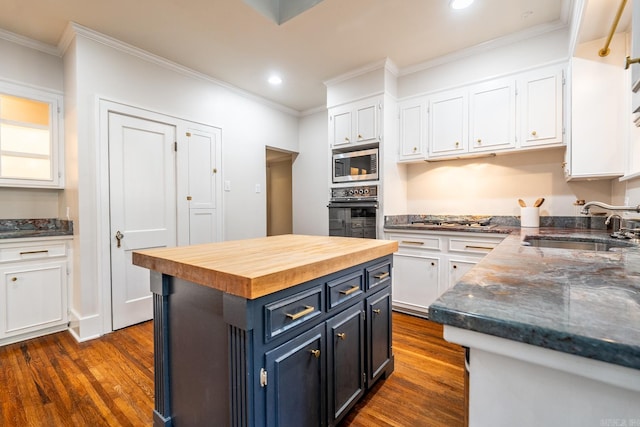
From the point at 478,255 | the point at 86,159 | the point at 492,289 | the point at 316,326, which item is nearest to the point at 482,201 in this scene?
the point at 478,255

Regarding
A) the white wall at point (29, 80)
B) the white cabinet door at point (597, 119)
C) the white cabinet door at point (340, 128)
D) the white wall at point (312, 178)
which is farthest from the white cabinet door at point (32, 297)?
the white cabinet door at point (597, 119)

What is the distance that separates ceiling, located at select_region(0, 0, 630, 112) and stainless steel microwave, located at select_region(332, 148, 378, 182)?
1006 mm

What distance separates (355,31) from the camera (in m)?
2.69

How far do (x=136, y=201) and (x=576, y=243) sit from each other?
3.64m

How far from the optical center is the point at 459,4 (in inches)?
91.8

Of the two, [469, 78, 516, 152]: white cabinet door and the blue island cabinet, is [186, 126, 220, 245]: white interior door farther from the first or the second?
[469, 78, 516, 152]: white cabinet door

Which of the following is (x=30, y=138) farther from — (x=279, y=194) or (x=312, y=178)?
(x=279, y=194)

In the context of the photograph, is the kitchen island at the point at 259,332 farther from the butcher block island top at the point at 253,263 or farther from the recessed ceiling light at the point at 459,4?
the recessed ceiling light at the point at 459,4

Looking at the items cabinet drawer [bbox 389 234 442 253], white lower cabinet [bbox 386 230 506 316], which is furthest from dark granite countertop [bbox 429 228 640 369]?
cabinet drawer [bbox 389 234 442 253]

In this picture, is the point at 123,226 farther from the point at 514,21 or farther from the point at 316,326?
the point at 514,21

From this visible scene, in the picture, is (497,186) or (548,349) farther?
(497,186)

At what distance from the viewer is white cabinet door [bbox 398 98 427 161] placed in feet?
10.7

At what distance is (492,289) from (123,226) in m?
3.14

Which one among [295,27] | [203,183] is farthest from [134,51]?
[295,27]
